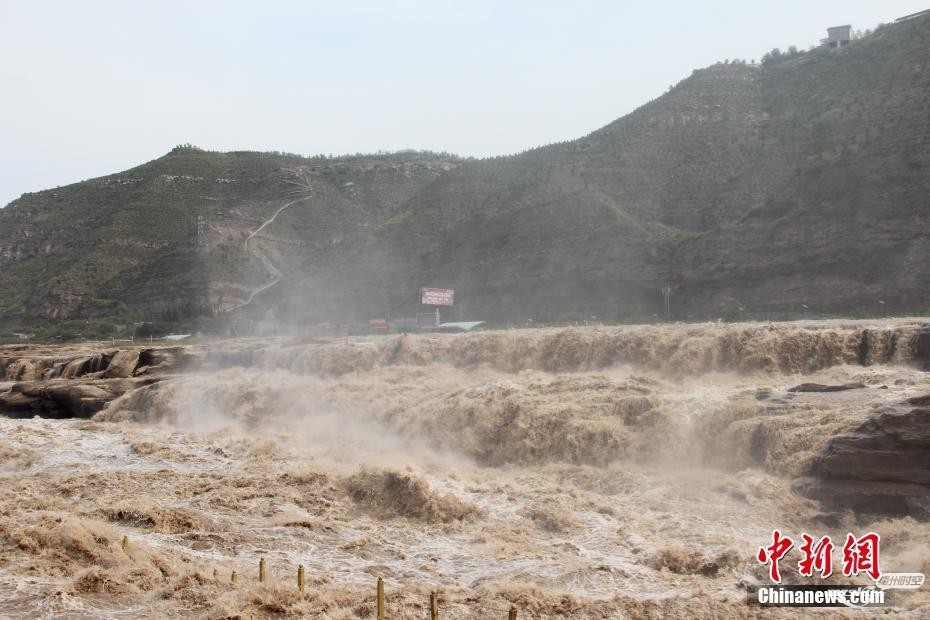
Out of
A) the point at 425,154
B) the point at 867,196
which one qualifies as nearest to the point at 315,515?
the point at 867,196

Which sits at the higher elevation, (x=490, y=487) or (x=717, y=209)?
(x=717, y=209)

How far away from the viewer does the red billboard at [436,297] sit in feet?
151

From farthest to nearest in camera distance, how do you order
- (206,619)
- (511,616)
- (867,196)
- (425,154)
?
(425,154) → (867,196) → (206,619) → (511,616)

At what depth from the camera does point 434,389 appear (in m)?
24.3

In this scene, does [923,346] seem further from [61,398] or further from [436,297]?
[436,297]

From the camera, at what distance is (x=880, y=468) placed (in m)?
12.6

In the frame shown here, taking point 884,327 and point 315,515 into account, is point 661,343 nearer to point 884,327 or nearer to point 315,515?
point 884,327

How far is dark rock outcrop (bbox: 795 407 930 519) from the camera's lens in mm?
12273

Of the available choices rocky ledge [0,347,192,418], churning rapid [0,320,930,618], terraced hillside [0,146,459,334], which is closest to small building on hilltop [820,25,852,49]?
terraced hillside [0,146,459,334]

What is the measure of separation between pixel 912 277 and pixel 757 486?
77.0 ft

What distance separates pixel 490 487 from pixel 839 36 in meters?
55.5

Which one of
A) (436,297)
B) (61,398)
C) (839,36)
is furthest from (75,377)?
(839,36)

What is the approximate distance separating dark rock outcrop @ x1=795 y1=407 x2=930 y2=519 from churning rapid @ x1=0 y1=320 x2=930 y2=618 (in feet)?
0.43

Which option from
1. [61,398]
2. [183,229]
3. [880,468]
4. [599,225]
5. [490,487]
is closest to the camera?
[880,468]
